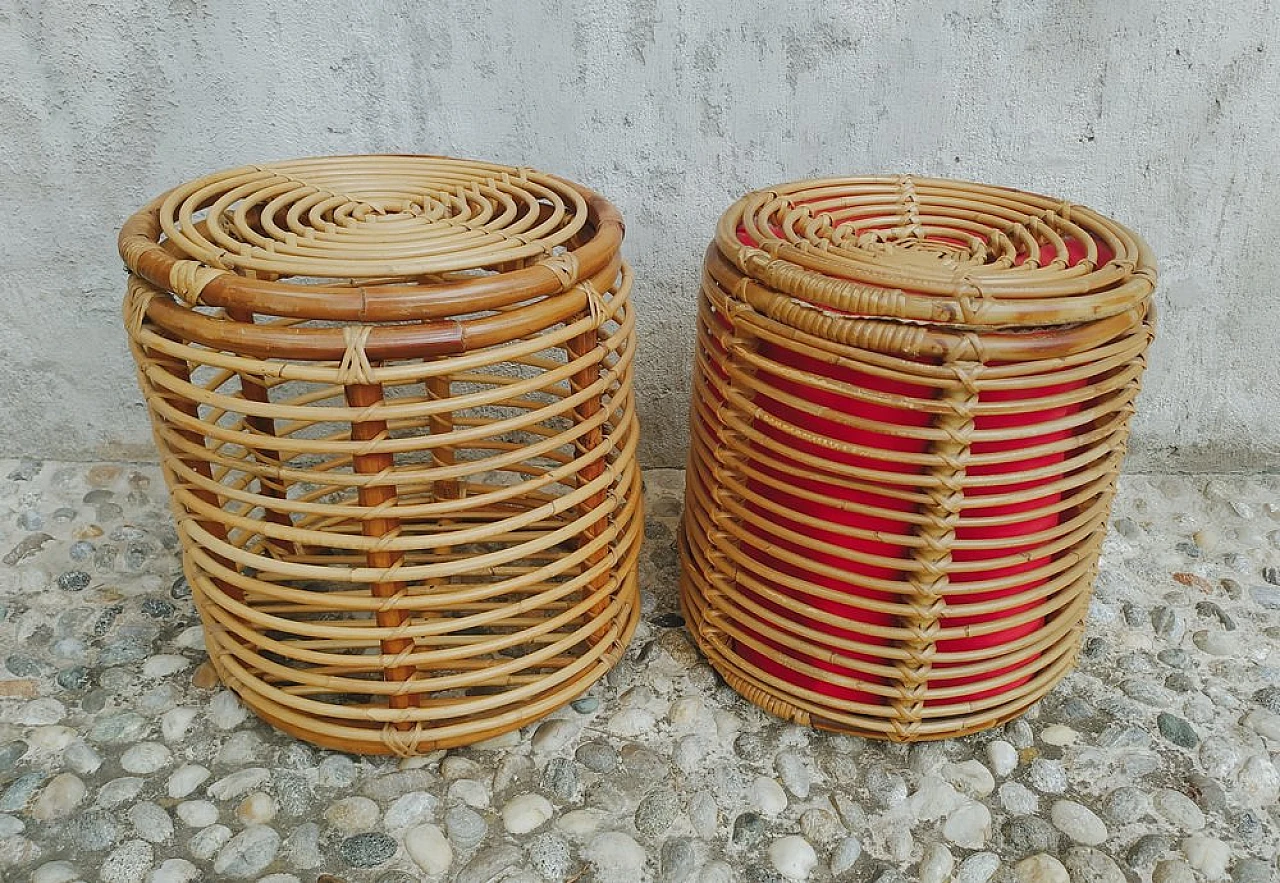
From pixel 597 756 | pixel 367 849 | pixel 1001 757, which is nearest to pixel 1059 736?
pixel 1001 757

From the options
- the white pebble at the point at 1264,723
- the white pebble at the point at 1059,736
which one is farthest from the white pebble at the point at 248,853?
the white pebble at the point at 1264,723

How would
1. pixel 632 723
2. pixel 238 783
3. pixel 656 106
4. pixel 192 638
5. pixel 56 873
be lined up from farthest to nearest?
pixel 656 106, pixel 192 638, pixel 632 723, pixel 238 783, pixel 56 873

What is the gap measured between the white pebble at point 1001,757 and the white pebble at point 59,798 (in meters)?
1.01

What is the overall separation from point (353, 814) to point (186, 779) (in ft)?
0.65

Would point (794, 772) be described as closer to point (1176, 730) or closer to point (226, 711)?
point (1176, 730)

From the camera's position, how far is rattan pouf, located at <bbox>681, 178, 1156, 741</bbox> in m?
0.95

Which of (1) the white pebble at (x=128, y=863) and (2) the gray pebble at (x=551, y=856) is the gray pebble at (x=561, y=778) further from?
(1) the white pebble at (x=128, y=863)

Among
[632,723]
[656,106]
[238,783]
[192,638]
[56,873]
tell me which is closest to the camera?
[56,873]

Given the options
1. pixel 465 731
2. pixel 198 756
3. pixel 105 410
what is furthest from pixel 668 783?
pixel 105 410

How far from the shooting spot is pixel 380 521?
979 millimetres

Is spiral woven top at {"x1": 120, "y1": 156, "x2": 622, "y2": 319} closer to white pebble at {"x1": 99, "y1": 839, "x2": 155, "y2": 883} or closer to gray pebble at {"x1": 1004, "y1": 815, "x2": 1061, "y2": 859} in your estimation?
white pebble at {"x1": 99, "y1": 839, "x2": 155, "y2": 883}

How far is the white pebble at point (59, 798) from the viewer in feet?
3.42

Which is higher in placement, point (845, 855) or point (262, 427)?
point (262, 427)

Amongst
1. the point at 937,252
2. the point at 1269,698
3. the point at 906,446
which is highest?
the point at 937,252
